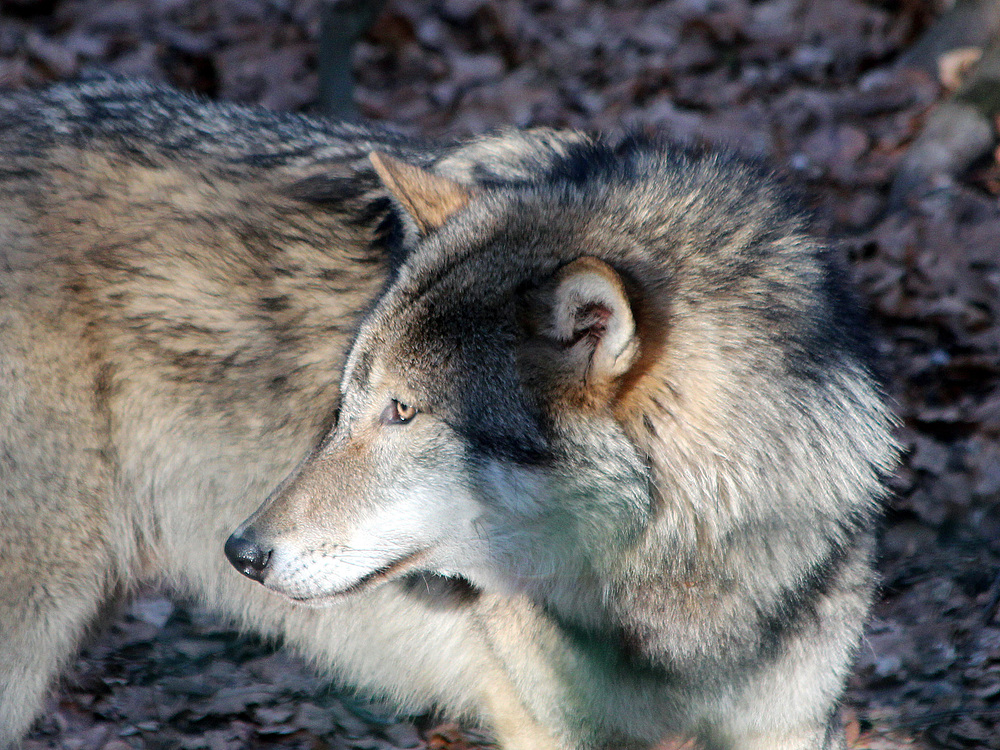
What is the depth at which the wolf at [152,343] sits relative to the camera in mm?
3004

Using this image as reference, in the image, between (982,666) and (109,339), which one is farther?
(982,666)

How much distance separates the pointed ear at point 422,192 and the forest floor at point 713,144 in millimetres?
1032

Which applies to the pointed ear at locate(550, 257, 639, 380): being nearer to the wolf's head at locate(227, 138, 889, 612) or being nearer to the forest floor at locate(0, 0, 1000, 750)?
the wolf's head at locate(227, 138, 889, 612)

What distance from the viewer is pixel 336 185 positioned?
3346mm

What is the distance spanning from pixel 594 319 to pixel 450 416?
1.56 ft

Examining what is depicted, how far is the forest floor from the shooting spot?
3798mm

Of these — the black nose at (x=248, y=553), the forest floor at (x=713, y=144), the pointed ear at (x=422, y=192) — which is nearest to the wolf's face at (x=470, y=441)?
the black nose at (x=248, y=553)

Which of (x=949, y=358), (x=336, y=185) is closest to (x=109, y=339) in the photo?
(x=336, y=185)

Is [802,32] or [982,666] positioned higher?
[802,32]

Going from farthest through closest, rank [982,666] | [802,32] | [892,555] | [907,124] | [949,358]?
[802,32] → [907,124] → [949,358] → [892,555] → [982,666]

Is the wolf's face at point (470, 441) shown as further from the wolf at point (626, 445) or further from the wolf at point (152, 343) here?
the wolf at point (152, 343)

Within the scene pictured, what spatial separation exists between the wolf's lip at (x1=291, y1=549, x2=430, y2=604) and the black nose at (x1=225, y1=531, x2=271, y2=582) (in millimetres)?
138

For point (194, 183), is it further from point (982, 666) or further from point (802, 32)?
point (802, 32)

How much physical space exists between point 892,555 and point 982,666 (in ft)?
2.17
